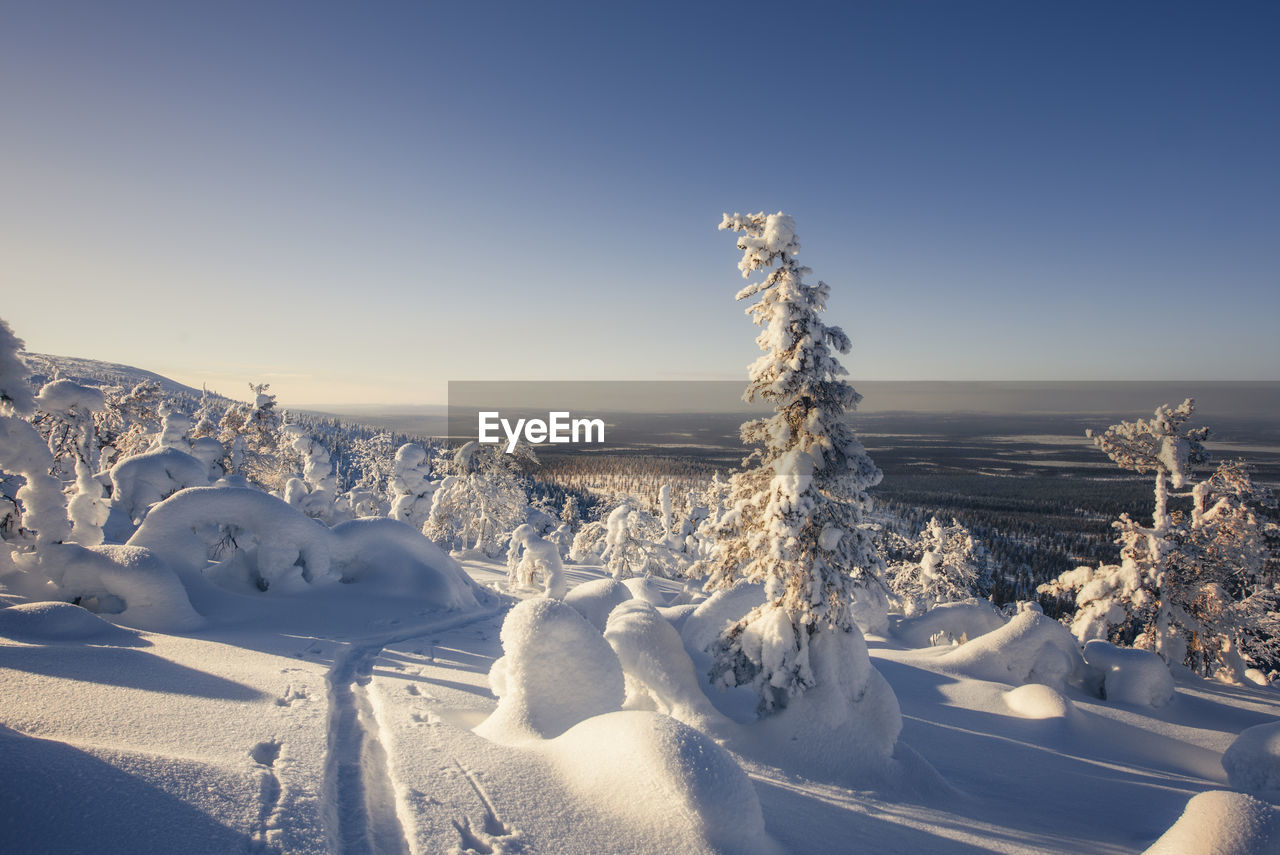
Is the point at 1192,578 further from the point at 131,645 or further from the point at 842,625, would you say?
the point at 131,645

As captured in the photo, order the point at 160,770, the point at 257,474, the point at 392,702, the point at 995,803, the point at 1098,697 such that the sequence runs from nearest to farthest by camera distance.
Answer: the point at 160,770 < the point at 392,702 < the point at 995,803 < the point at 1098,697 < the point at 257,474

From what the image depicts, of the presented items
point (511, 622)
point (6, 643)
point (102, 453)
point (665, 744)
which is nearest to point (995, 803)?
point (665, 744)

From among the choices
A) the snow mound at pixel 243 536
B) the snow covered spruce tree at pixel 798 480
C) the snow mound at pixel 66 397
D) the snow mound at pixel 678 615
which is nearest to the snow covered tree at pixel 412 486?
the snow mound at pixel 66 397

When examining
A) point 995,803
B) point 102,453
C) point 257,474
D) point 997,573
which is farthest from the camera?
point 997,573

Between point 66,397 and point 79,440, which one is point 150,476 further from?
point 66,397

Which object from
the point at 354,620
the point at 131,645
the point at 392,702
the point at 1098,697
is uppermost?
the point at 131,645

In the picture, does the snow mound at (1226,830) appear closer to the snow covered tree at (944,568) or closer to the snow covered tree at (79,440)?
the snow covered tree at (79,440)
